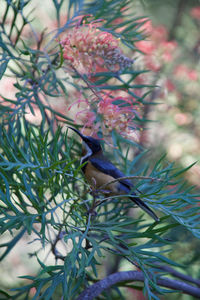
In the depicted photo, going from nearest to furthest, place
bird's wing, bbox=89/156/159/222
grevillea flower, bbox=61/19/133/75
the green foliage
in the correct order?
the green foliage < grevillea flower, bbox=61/19/133/75 < bird's wing, bbox=89/156/159/222

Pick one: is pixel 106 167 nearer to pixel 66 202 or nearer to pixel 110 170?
pixel 110 170

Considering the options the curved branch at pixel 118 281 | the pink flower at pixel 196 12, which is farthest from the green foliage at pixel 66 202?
the pink flower at pixel 196 12

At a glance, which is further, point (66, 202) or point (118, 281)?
point (118, 281)

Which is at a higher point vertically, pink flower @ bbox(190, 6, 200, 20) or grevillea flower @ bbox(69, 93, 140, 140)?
pink flower @ bbox(190, 6, 200, 20)

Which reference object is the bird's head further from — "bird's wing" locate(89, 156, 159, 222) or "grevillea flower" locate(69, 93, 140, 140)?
"grevillea flower" locate(69, 93, 140, 140)

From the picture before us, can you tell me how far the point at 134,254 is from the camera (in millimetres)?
885

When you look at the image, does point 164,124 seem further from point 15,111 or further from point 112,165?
point 15,111

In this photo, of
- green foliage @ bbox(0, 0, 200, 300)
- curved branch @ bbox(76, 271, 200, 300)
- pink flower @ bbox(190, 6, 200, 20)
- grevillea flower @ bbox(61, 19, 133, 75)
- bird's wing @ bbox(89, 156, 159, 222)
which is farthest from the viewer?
pink flower @ bbox(190, 6, 200, 20)

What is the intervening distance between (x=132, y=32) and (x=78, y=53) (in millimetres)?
341

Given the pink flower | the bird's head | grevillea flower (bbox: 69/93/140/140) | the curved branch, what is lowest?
the curved branch

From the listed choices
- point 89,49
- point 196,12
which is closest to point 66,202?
point 89,49

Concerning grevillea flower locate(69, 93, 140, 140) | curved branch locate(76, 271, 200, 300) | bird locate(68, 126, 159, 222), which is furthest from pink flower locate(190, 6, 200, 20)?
curved branch locate(76, 271, 200, 300)

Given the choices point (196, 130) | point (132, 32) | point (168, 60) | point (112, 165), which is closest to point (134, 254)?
point (112, 165)

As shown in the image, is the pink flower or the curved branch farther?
the pink flower
